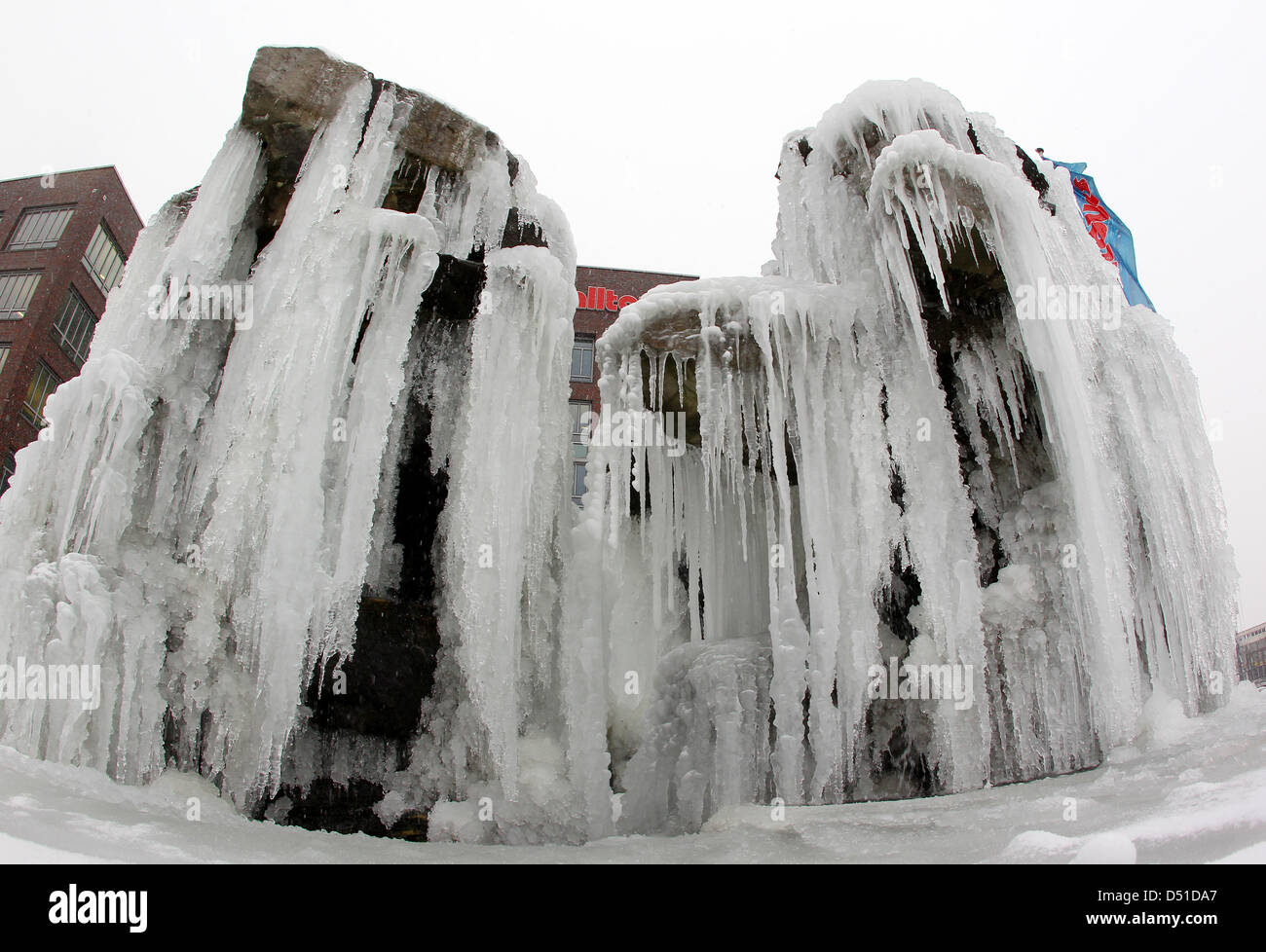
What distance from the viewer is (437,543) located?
8.01 meters

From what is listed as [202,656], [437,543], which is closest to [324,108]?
[437,543]

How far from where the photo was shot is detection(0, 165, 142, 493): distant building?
78.4ft

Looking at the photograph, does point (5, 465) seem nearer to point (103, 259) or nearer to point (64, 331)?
point (64, 331)

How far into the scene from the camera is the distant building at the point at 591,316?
91.2 feet

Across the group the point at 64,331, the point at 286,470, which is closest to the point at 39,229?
the point at 64,331

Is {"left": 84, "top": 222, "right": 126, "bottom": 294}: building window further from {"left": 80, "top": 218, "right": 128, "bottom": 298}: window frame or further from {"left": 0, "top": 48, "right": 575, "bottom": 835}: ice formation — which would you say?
{"left": 0, "top": 48, "right": 575, "bottom": 835}: ice formation

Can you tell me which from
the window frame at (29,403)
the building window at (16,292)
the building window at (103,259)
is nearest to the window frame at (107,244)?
the building window at (103,259)

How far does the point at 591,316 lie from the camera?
2936 cm

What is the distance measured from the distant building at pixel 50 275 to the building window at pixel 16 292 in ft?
0.10

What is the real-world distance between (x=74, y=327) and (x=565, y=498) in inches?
998

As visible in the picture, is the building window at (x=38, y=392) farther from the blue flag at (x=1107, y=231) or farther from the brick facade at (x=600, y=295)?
the blue flag at (x=1107, y=231)

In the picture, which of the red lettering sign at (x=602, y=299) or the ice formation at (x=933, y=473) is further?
the red lettering sign at (x=602, y=299)
